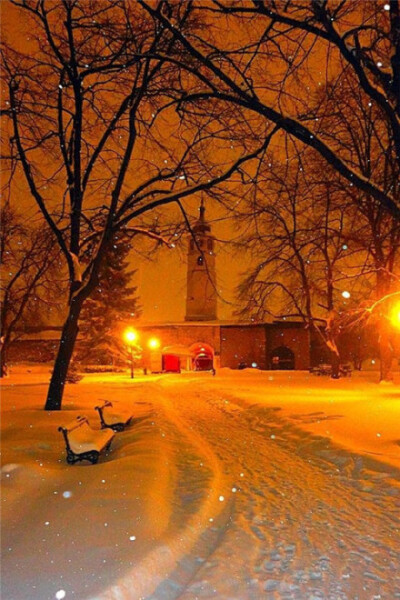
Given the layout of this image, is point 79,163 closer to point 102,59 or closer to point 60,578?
point 102,59

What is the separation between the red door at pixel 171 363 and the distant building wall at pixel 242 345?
185 inches

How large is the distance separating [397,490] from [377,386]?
65.6 feet

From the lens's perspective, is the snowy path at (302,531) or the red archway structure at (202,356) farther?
the red archway structure at (202,356)

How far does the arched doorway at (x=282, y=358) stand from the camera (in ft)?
172

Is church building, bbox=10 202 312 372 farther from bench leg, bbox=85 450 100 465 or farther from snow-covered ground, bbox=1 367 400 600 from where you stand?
bench leg, bbox=85 450 100 465

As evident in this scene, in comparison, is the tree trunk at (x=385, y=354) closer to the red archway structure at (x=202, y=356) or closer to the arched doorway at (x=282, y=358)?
the red archway structure at (x=202, y=356)

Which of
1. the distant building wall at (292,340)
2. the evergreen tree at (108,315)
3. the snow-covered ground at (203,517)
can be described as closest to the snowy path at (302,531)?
the snow-covered ground at (203,517)

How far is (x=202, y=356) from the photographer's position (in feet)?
173

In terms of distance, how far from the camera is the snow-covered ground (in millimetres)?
4113

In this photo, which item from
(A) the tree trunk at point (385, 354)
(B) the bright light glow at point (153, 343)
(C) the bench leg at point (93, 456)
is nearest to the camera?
(C) the bench leg at point (93, 456)

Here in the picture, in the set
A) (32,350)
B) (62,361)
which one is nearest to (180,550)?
(62,361)

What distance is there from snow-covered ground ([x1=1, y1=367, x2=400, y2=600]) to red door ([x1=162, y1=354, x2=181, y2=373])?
126 ft

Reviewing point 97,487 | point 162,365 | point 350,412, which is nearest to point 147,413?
point 350,412

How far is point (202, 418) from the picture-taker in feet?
49.4
